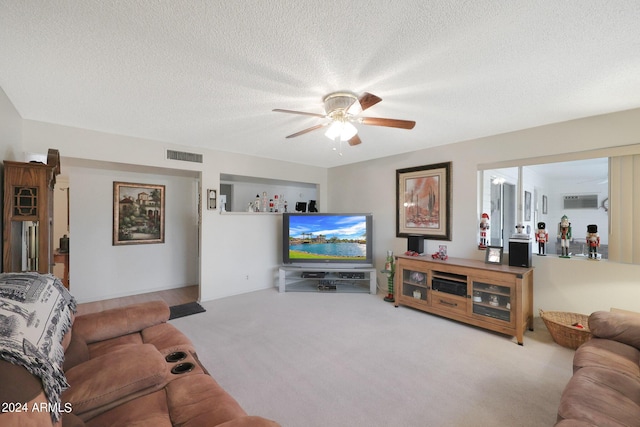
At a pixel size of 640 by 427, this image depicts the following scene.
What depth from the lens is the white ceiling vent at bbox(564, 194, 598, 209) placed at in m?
2.99

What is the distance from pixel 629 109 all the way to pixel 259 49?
11.2ft

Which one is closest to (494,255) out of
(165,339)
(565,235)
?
(565,235)

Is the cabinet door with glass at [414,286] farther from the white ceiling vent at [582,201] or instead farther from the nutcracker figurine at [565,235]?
the white ceiling vent at [582,201]

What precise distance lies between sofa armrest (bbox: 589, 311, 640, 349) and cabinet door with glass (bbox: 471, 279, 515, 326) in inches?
31.5

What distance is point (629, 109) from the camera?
2531 mm

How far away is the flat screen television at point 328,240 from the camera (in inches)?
180

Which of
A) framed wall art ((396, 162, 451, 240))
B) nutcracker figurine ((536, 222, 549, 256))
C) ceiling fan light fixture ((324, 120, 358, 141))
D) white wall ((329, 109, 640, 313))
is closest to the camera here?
ceiling fan light fixture ((324, 120, 358, 141))

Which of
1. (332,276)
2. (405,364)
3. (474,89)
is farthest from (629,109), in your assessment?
(332,276)

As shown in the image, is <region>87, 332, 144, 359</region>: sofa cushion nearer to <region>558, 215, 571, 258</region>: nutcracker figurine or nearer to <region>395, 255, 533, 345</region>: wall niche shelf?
<region>395, 255, 533, 345</region>: wall niche shelf

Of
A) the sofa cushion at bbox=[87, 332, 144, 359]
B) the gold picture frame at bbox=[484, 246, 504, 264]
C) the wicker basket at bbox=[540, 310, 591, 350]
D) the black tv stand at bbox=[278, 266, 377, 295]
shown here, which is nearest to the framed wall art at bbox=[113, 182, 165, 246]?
the black tv stand at bbox=[278, 266, 377, 295]

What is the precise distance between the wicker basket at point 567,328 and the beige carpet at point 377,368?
3.7 inches

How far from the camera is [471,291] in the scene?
3.12 m

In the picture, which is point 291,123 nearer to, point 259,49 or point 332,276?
point 259,49

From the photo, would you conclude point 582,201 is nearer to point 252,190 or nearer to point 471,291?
point 471,291
